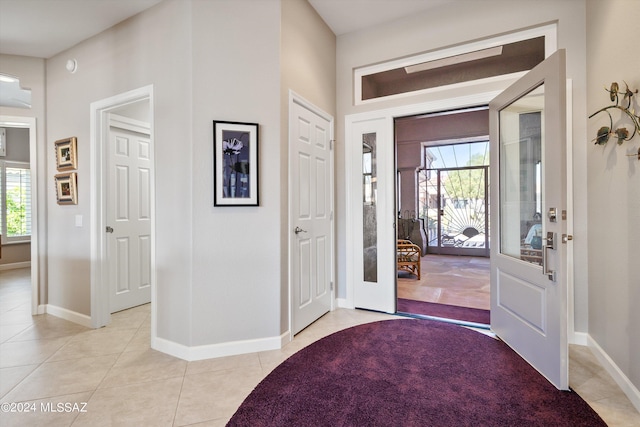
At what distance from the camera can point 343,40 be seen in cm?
351

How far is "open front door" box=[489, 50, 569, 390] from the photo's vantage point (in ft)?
6.23

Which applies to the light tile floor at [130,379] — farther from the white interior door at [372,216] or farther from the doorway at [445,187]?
the doorway at [445,187]

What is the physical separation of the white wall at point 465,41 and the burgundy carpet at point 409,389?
975mm

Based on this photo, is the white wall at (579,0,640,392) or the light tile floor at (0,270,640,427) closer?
the light tile floor at (0,270,640,427)

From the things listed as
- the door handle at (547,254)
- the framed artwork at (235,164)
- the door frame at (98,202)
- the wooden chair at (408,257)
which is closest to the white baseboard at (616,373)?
the door handle at (547,254)

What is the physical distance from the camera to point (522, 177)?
7.78ft

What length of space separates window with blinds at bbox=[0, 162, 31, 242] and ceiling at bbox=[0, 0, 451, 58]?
390 cm

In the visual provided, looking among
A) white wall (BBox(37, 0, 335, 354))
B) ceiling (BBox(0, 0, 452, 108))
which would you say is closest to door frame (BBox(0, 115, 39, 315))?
ceiling (BBox(0, 0, 452, 108))

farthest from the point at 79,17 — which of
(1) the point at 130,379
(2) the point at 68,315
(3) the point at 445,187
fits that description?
(3) the point at 445,187

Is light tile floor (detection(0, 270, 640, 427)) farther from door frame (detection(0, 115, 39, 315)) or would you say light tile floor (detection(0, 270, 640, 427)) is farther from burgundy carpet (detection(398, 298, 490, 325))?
burgundy carpet (detection(398, 298, 490, 325))

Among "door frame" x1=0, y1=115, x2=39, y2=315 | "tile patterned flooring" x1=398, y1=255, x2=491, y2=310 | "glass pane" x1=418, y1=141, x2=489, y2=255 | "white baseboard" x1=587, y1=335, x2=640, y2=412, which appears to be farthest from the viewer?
"glass pane" x1=418, y1=141, x2=489, y2=255

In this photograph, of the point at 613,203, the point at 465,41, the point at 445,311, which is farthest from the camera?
the point at 445,311

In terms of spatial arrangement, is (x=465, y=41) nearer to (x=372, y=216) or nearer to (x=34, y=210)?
(x=372, y=216)

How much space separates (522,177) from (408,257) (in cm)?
281
